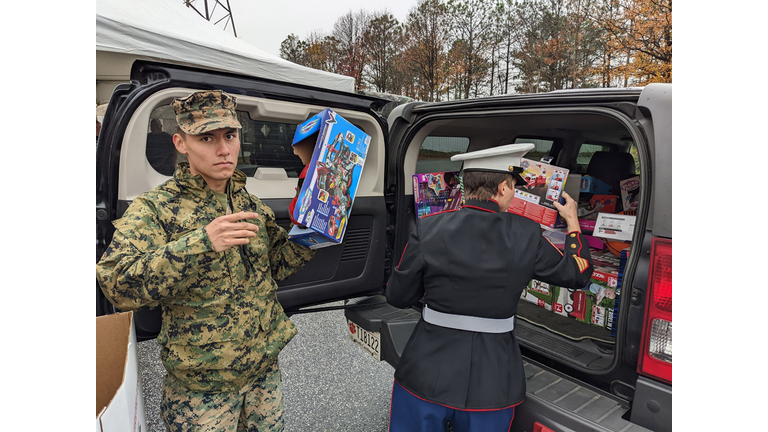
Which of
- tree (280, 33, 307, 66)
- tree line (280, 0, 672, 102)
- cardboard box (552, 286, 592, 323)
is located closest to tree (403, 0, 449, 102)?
tree line (280, 0, 672, 102)

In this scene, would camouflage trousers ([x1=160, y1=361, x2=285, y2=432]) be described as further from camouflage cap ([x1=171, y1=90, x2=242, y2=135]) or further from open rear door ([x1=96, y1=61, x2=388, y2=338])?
camouflage cap ([x1=171, y1=90, x2=242, y2=135])

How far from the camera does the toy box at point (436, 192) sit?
261 centimetres

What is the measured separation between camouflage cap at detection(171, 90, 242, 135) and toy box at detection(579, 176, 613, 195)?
2377 mm

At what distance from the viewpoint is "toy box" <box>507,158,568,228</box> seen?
2.05 metres

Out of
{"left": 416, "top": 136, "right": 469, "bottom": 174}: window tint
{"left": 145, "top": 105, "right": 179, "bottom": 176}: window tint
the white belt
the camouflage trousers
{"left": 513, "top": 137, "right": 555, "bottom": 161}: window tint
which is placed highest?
{"left": 513, "top": 137, "right": 555, "bottom": 161}: window tint

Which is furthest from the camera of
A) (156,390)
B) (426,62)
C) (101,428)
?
(426,62)

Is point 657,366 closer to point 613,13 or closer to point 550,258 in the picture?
point 550,258

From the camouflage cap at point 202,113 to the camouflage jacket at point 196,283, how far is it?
0.18 m

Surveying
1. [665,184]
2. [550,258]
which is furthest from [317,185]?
[665,184]

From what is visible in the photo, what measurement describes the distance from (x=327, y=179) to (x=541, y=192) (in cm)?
125

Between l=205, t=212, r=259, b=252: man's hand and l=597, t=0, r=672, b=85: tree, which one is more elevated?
l=597, t=0, r=672, b=85: tree

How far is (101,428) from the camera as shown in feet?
2.63

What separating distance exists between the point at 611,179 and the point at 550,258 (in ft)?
6.29

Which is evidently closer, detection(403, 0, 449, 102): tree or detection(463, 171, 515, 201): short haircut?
detection(463, 171, 515, 201): short haircut
